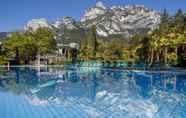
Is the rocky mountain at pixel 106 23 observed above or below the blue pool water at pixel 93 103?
above

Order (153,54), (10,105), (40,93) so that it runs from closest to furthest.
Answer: (10,105) → (40,93) → (153,54)

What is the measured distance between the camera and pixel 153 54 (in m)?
43.5

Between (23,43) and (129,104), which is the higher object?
(23,43)

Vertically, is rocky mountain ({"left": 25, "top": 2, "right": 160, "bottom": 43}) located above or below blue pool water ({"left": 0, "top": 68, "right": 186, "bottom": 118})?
above

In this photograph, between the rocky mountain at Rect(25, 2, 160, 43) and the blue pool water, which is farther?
the rocky mountain at Rect(25, 2, 160, 43)

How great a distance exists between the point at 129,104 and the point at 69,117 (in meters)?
3.48

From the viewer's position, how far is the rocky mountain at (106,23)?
470 feet

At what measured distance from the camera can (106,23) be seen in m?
169

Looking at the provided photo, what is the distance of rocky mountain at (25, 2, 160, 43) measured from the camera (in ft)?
470

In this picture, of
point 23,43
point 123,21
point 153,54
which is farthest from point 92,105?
point 123,21

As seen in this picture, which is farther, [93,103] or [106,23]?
[106,23]

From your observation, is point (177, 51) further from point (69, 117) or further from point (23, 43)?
point (69, 117)

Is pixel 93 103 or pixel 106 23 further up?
pixel 106 23

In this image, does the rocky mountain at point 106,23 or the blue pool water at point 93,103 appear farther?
the rocky mountain at point 106,23
